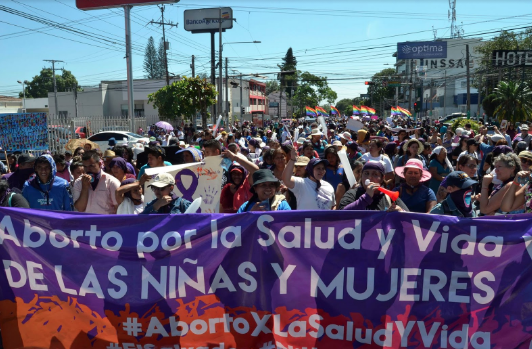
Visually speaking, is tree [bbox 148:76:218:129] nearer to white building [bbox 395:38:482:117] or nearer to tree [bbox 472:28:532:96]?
white building [bbox 395:38:482:117]

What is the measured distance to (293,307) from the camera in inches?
152

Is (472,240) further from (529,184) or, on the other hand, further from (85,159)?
(85,159)

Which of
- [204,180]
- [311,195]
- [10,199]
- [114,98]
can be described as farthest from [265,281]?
[114,98]

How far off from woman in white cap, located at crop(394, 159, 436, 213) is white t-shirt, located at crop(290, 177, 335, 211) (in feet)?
2.69

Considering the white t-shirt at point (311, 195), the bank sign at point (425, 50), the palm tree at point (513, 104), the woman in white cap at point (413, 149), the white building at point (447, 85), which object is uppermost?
the bank sign at point (425, 50)

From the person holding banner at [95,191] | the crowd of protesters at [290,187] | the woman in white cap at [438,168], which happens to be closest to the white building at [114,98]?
the woman in white cap at [438,168]

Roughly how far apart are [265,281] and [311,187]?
1.90 meters

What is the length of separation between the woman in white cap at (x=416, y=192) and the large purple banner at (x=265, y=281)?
1.26 meters

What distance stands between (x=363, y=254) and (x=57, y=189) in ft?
12.0

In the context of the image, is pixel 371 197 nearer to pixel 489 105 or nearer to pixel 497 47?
pixel 489 105

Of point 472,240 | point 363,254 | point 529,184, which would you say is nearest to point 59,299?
point 363,254

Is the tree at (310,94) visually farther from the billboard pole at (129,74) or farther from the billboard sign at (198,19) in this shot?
the billboard pole at (129,74)

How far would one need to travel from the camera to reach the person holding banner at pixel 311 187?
18.2ft

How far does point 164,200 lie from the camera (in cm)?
464
